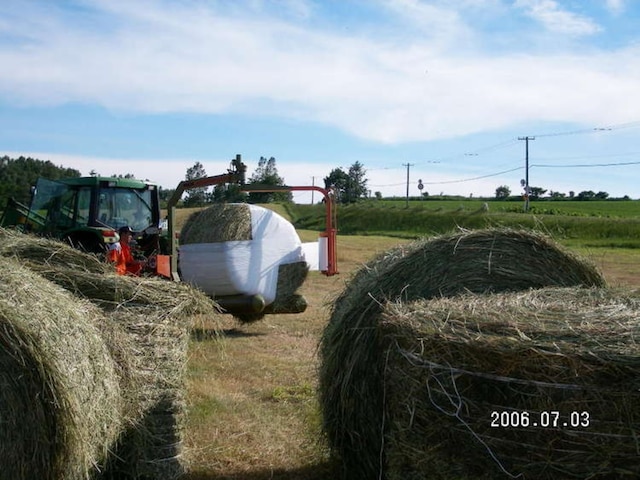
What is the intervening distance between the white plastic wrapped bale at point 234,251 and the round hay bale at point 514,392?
20.4 feet

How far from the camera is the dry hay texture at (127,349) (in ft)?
12.8

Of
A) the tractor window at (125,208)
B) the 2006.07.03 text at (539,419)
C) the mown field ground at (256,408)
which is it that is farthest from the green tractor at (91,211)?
the 2006.07.03 text at (539,419)

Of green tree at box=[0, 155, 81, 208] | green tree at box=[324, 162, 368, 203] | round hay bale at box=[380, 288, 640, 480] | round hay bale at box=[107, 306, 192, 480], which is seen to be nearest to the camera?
round hay bale at box=[380, 288, 640, 480]

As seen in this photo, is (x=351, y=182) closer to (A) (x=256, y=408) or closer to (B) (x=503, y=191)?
(B) (x=503, y=191)

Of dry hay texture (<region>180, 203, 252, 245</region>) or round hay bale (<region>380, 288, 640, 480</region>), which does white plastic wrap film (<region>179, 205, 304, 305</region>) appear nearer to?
dry hay texture (<region>180, 203, 252, 245</region>)

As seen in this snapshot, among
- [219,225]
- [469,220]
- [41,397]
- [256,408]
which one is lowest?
[256,408]

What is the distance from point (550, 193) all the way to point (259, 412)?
260 feet

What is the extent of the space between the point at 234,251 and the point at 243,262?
20 cm

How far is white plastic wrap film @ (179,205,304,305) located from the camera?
9664 millimetres

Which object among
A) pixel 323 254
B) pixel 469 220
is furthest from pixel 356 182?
pixel 323 254

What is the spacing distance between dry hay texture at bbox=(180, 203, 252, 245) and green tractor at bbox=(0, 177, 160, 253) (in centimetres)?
51

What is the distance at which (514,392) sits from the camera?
3115mm

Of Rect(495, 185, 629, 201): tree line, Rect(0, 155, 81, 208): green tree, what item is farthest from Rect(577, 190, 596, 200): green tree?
Rect(0, 155, 81, 208): green tree

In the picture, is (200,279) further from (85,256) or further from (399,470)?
(399,470)
